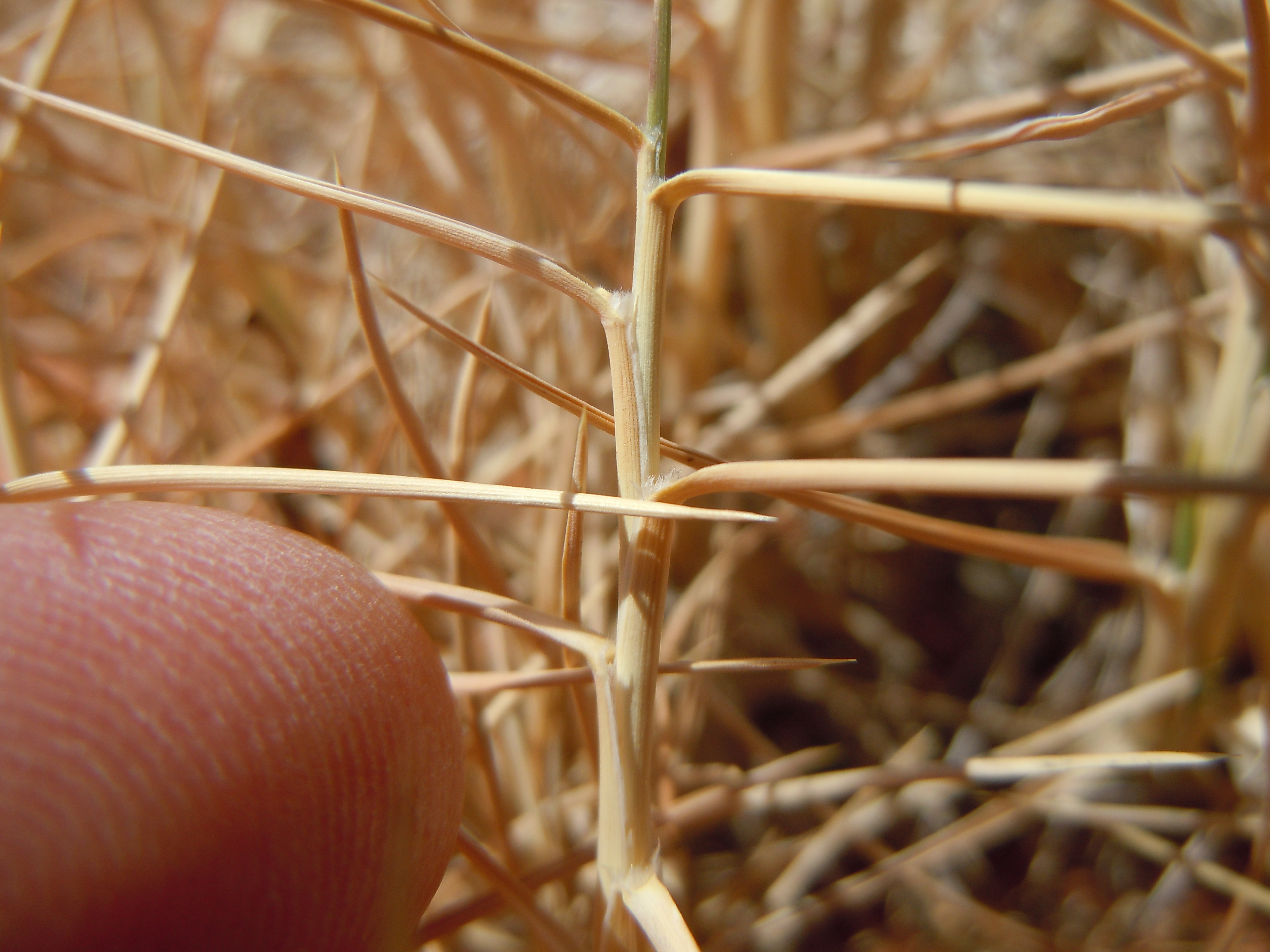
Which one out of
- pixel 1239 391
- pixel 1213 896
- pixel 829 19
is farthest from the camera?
pixel 829 19

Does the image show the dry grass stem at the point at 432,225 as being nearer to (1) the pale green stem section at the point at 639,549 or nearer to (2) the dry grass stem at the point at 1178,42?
(1) the pale green stem section at the point at 639,549

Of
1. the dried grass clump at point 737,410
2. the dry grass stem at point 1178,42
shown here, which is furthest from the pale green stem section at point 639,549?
the dry grass stem at point 1178,42

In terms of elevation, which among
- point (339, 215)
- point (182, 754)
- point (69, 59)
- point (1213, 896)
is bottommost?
point (1213, 896)

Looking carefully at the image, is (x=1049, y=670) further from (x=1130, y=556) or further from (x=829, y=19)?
(x=829, y=19)

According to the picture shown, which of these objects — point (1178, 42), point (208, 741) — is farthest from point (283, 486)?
point (1178, 42)

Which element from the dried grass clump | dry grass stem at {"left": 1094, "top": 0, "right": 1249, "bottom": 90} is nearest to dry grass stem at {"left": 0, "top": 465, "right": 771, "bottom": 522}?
the dried grass clump

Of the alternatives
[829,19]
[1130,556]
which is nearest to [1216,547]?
[1130,556]
